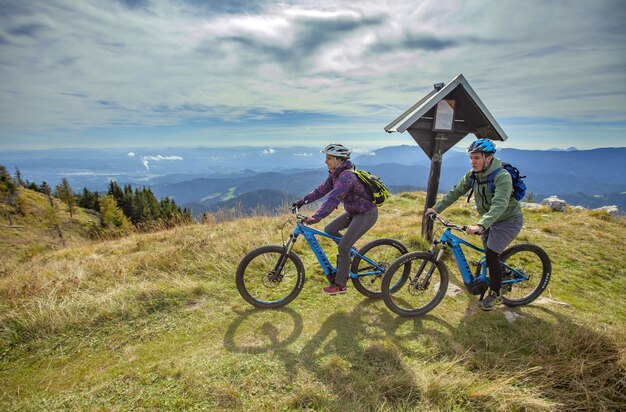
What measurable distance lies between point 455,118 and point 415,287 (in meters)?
5.15

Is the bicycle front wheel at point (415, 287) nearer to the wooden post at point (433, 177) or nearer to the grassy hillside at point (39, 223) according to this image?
the wooden post at point (433, 177)

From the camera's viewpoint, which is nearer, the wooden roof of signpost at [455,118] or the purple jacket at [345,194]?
the purple jacket at [345,194]

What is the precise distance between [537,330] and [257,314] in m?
4.92

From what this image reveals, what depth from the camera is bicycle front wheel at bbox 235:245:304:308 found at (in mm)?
5309

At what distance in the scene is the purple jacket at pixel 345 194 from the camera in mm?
4988

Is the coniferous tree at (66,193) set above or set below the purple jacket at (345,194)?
below

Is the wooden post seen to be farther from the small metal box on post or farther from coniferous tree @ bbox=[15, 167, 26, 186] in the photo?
coniferous tree @ bbox=[15, 167, 26, 186]

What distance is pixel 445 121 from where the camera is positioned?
7.46 metres

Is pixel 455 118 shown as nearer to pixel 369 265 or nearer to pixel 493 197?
pixel 493 197

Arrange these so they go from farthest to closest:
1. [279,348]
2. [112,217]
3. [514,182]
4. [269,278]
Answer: [112,217] → [269,278] → [514,182] → [279,348]

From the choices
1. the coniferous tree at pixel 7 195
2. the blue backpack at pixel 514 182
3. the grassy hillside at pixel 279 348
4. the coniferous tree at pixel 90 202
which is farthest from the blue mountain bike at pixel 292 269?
the coniferous tree at pixel 90 202

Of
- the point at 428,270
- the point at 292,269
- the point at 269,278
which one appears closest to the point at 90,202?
the point at 292,269

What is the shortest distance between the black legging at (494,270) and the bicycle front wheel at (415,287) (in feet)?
2.63

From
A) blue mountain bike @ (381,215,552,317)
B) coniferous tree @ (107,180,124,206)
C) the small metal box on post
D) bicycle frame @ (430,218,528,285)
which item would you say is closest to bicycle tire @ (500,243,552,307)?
blue mountain bike @ (381,215,552,317)
